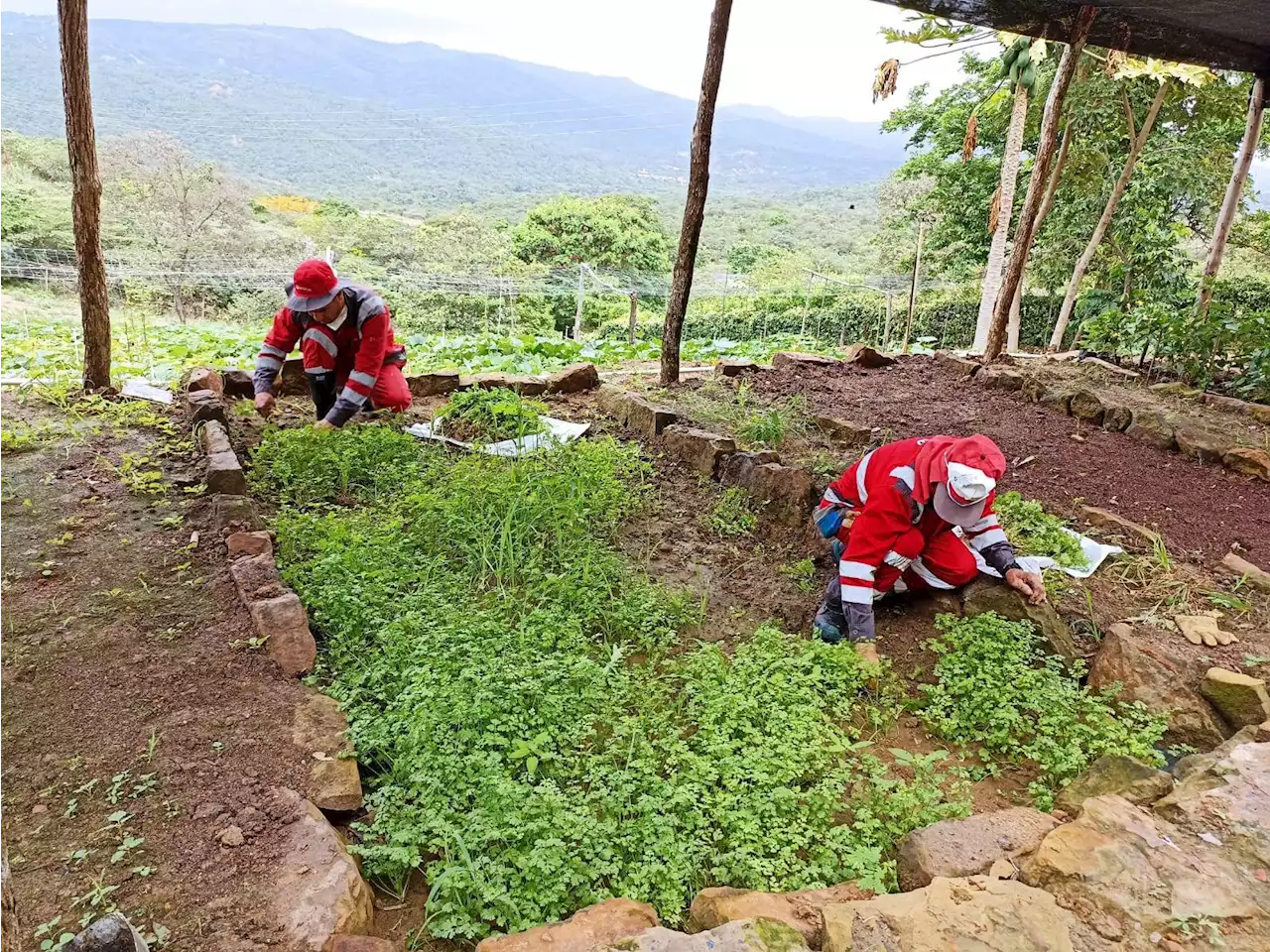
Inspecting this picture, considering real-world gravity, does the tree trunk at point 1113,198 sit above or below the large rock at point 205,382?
above

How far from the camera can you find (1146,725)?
9.23 ft

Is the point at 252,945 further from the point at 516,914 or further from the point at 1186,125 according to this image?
the point at 1186,125

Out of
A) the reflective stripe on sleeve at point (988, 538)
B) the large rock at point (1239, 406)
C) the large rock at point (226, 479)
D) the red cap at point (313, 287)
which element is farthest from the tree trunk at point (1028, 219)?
the large rock at point (226, 479)

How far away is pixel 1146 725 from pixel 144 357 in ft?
28.1

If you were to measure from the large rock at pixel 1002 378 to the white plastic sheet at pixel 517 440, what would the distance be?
446cm

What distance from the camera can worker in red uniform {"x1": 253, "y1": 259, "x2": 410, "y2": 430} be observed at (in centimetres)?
470

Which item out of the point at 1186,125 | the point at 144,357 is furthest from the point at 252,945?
the point at 1186,125

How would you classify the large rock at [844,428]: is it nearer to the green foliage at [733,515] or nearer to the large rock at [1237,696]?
the green foliage at [733,515]

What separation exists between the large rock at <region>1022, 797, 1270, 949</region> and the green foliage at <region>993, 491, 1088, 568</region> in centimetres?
202

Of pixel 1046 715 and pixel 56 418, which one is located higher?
pixel 1046 715

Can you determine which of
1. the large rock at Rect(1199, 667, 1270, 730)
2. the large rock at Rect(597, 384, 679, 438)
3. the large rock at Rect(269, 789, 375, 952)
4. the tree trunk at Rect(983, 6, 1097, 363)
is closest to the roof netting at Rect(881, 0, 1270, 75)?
the tree trunk at Rect(983, 6, 1097, 363)

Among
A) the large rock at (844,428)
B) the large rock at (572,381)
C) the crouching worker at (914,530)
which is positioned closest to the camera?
the crouching worker at (914,530)

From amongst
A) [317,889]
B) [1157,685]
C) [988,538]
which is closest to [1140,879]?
[1157,685]

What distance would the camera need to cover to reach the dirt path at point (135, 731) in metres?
1.88
